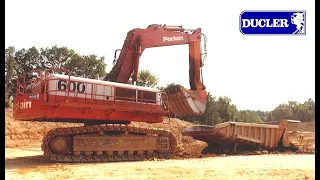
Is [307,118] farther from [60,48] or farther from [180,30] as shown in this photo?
[180,30]

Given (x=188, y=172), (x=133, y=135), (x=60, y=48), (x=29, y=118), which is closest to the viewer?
(x=188, y=172)

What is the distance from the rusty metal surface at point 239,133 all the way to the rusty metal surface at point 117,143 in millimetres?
2361

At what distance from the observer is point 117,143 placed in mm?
13172

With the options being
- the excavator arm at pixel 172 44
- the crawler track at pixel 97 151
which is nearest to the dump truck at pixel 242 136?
the excavator arm at pixel 172 44

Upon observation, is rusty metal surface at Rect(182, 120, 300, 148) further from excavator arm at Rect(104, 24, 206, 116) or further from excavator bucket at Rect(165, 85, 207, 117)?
excavator arm at Rect(104, 24, 206, 116)

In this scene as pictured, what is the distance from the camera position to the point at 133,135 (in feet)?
44.8

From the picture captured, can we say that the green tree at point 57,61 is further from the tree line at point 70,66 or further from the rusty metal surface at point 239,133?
the rusty metal surface at point 239,133

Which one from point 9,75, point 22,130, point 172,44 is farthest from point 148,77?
point 172,44

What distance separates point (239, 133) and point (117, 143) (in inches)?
240

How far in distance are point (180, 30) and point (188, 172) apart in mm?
9173

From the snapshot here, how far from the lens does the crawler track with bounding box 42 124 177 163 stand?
40.1 feet

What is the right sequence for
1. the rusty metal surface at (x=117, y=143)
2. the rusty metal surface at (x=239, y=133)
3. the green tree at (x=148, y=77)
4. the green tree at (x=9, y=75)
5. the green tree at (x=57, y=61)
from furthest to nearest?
the green tree at (x=148, y=77) → the green tree at (x=57, y=61) → the green tree at (x=9, y=75) → the rusty metal surface at (x=239, y=133) → the rusty metal surface at (x=117, y=143)

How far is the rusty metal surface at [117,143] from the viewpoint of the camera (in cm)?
1260

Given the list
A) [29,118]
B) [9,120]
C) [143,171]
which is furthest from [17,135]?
[143,171]
